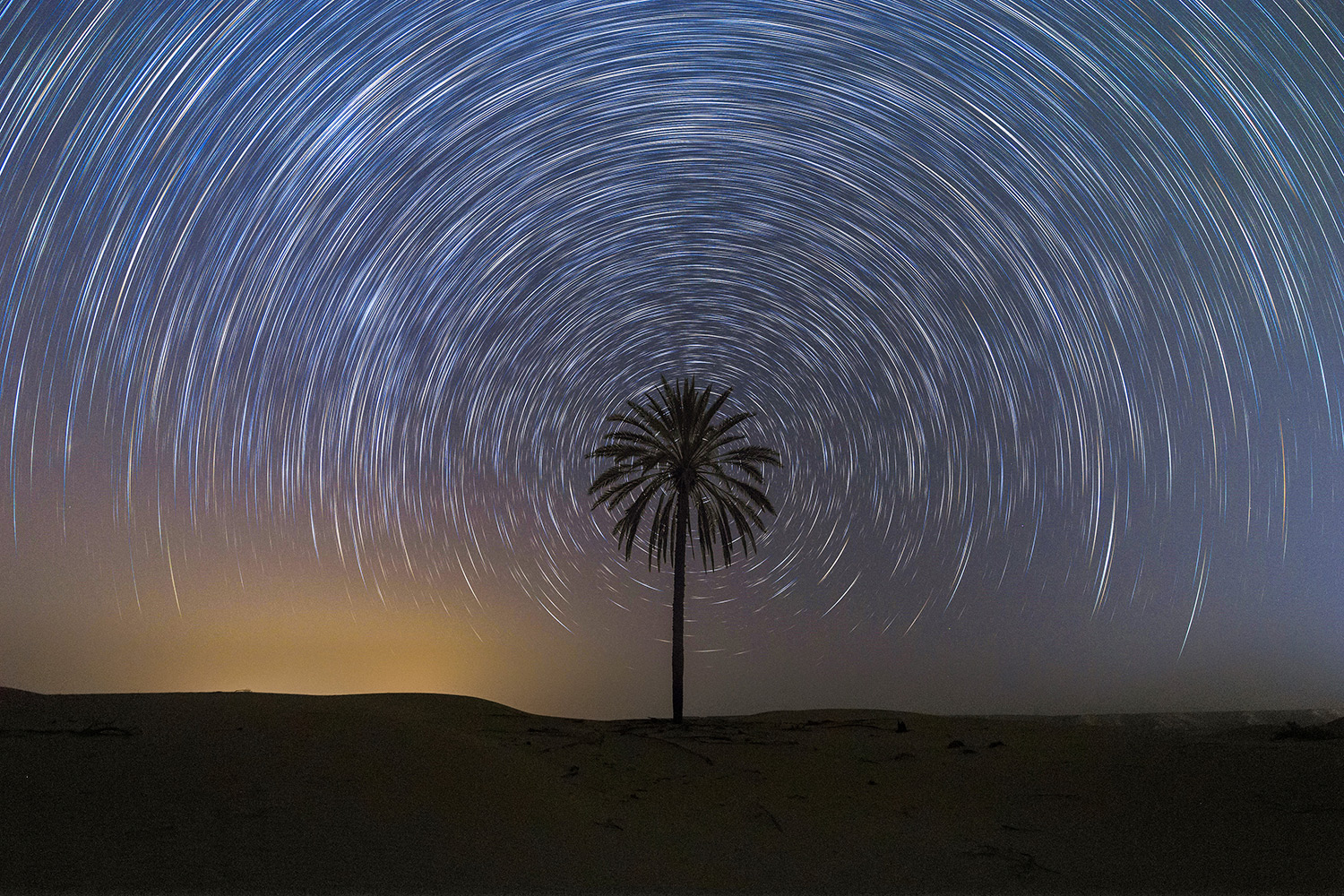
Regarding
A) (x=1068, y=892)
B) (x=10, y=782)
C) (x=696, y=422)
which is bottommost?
(x=1068, y=892)

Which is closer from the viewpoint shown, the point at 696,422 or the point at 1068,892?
the point at 1068,892

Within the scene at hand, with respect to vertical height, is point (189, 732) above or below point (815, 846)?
above

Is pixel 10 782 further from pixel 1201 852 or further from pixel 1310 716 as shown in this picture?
pixel 1310 716

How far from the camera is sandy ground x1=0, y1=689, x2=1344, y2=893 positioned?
390 inches

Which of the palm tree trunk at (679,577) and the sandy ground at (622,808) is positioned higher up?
the palm tree trunk at (679,577)

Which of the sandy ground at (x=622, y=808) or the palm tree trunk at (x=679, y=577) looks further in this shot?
the palm tree trunk at (x=679, y=577)

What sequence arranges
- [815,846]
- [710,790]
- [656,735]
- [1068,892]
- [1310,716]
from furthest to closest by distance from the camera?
[1310,716] < [656,735] < [710,790] < [815,846] < [1068,892]

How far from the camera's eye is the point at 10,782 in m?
12.0

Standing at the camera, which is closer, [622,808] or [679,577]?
[622,808]

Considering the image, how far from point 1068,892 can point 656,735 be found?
44.5 feet

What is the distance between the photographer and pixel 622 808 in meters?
14.3

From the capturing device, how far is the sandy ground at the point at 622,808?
9.91 meters

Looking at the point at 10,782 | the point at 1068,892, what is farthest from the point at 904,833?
the point at 10,782

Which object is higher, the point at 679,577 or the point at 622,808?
the point at 679,577
